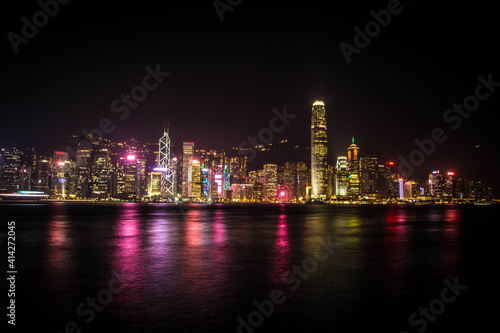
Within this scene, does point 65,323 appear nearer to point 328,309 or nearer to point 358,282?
point 328,309

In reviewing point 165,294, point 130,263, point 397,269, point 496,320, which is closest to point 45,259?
point 130,263

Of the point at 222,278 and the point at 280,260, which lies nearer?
A: the point at 222,278

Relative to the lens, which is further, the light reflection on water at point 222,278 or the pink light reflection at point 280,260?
the pink light reflection at point 280,260

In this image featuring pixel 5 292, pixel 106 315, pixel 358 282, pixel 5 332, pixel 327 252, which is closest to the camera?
pixel 5 332

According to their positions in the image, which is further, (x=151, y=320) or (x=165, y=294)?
(x=165, y=294)

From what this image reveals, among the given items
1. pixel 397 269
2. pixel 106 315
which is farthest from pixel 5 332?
pixel 397 269

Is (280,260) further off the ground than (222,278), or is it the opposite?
(222,278)

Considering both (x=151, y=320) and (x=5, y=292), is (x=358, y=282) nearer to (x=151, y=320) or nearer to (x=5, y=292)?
(x=151, y=320)

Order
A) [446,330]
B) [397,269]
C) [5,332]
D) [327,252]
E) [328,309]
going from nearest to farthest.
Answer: [5,332], [446,330], [328,309], [397,269], [327,252]

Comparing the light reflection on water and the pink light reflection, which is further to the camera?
the pink light reflection
